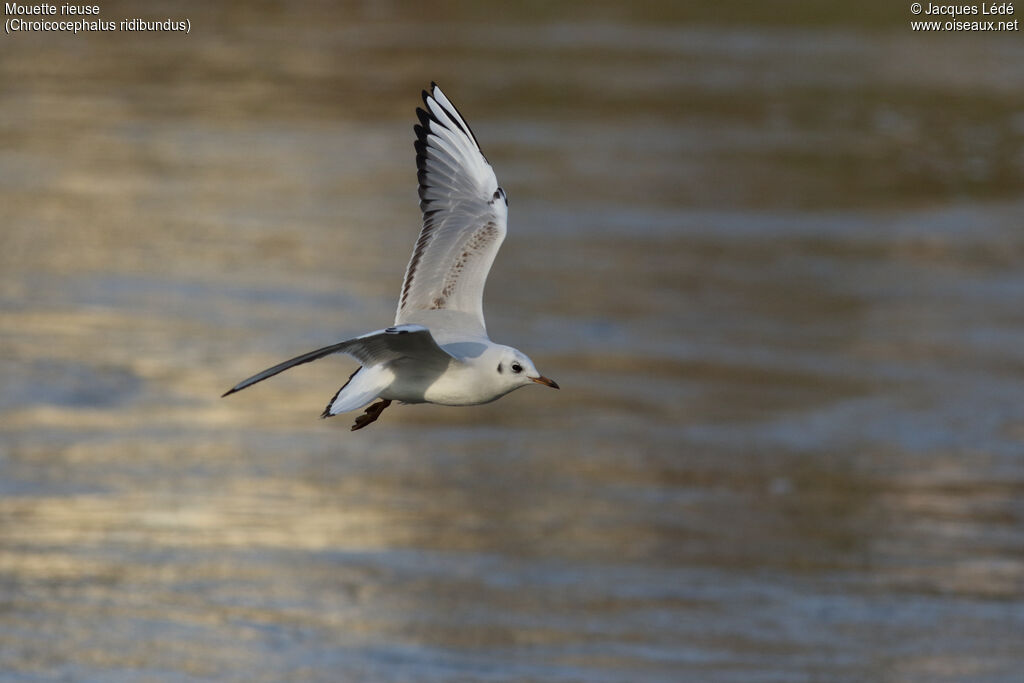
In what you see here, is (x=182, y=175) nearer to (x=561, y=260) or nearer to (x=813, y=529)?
(x=561, y=260)

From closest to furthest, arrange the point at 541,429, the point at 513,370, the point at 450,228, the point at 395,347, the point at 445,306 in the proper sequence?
the point at 395,347 < the point at 513,370 < the point at 445,306 < the point at 450,228 < the point at 541,429

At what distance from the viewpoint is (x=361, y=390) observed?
384 inches

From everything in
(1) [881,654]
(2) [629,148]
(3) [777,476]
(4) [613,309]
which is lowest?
(1) [881,654]

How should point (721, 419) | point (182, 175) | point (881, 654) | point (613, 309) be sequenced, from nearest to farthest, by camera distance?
point (881, 654) → point (721, 419) → point (613, 309) → point (182, 175)

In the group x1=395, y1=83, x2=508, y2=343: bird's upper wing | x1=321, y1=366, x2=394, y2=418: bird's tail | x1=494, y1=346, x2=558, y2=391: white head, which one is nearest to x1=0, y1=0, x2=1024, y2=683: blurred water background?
x1=395, y1=83, x2=508, y2=343: bird's upper wing

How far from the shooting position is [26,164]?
4584cm

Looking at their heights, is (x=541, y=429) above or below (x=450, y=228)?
below

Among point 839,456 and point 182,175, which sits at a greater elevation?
point 182,175

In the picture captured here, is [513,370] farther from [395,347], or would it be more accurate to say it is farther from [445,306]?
[445,306]

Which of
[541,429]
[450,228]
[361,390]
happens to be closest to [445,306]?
[450,228]

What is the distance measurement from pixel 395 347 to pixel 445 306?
1334 mm

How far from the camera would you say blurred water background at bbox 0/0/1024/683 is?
3098 cm

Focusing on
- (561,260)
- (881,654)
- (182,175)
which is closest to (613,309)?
(561,260)

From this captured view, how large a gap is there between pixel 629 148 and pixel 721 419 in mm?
16443
